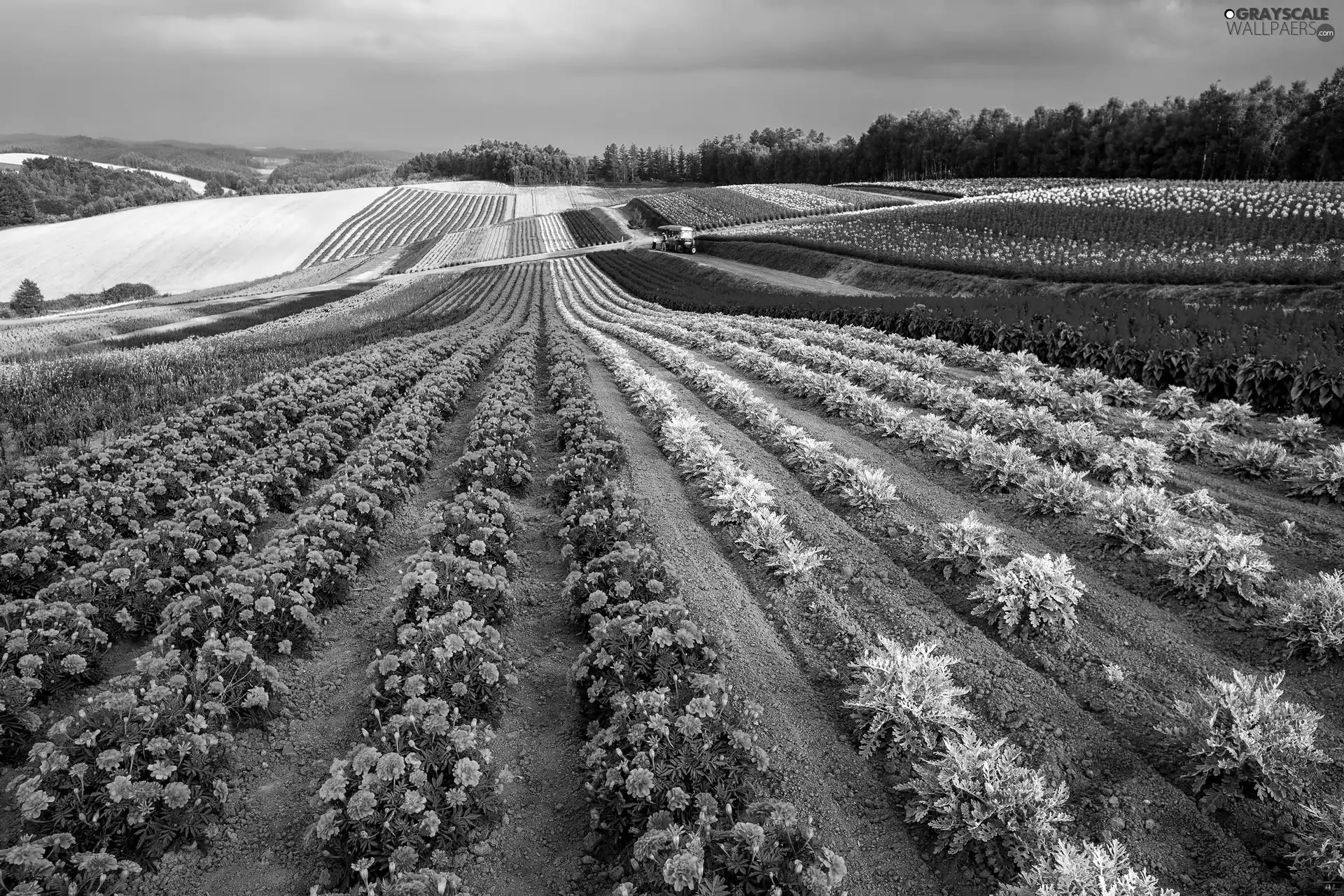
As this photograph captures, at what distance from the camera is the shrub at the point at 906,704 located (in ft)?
16.0

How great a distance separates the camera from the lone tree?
157 ft

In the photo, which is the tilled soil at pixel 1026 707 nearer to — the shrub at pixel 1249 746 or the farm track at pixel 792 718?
the shrub at pixel 1249 746

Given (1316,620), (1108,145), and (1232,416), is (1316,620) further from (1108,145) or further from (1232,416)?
(1108,145)

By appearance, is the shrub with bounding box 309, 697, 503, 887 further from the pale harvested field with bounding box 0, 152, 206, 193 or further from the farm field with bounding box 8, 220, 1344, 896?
the pale harvested field with bounding box 0, 152, 206, 193

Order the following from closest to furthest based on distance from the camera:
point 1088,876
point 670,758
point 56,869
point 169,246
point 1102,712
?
point 1088,876, point 56,869, point 670,758, point 1102,712, point 169,246

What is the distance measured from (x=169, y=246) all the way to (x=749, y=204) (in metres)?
67.6

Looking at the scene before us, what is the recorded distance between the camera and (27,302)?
48.0 metres

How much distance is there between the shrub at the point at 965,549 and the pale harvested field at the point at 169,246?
73800 millimetres

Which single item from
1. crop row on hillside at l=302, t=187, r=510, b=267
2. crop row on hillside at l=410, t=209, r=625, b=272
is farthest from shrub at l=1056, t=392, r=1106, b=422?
crop row on hillside at l=302, t=187, r=510, b=267

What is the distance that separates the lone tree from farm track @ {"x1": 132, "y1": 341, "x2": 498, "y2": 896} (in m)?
59.3

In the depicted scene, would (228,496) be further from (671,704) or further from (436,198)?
(436,198)

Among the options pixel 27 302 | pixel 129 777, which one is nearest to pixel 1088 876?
pixel 129 777

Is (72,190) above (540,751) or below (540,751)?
above

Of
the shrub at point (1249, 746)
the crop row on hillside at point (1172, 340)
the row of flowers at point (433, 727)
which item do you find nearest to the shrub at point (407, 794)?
the row of flowers at point (433, 727)
